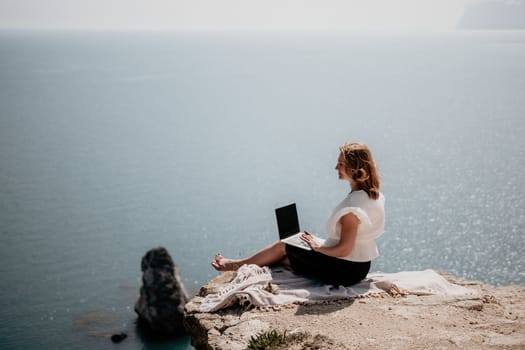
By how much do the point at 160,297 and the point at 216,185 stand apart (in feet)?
185

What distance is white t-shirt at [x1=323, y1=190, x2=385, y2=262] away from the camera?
25.0ft

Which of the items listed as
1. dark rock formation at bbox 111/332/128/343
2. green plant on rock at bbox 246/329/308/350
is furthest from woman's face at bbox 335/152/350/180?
dark rock formation at bbox 111/332/128/343

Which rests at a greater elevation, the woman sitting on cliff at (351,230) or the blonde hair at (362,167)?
the blonde hair at (362,167)

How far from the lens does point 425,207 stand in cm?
8719

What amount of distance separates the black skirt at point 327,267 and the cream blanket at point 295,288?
0.10 meters

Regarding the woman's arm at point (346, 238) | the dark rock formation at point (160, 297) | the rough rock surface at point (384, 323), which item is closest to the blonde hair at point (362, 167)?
the woman's arm at point (346, 238)

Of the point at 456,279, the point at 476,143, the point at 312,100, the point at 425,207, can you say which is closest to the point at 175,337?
the point at 425,207

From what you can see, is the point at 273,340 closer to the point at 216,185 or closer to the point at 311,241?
the point at 311,241

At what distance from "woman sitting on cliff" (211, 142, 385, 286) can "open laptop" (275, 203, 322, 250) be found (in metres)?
0.14

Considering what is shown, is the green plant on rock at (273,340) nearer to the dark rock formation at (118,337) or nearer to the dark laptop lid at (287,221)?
the dark laptop lid at (287,221)

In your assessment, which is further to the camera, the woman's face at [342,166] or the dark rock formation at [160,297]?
the dark rock formation at [160,297]

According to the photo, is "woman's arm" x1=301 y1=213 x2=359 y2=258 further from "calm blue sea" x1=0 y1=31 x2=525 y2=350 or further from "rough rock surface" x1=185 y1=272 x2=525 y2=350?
"calm blue sea" x1=0 y1=31 x2=525 y2=350

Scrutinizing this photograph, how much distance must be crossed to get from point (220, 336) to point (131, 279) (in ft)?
234

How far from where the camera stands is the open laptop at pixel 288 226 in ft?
27.3
